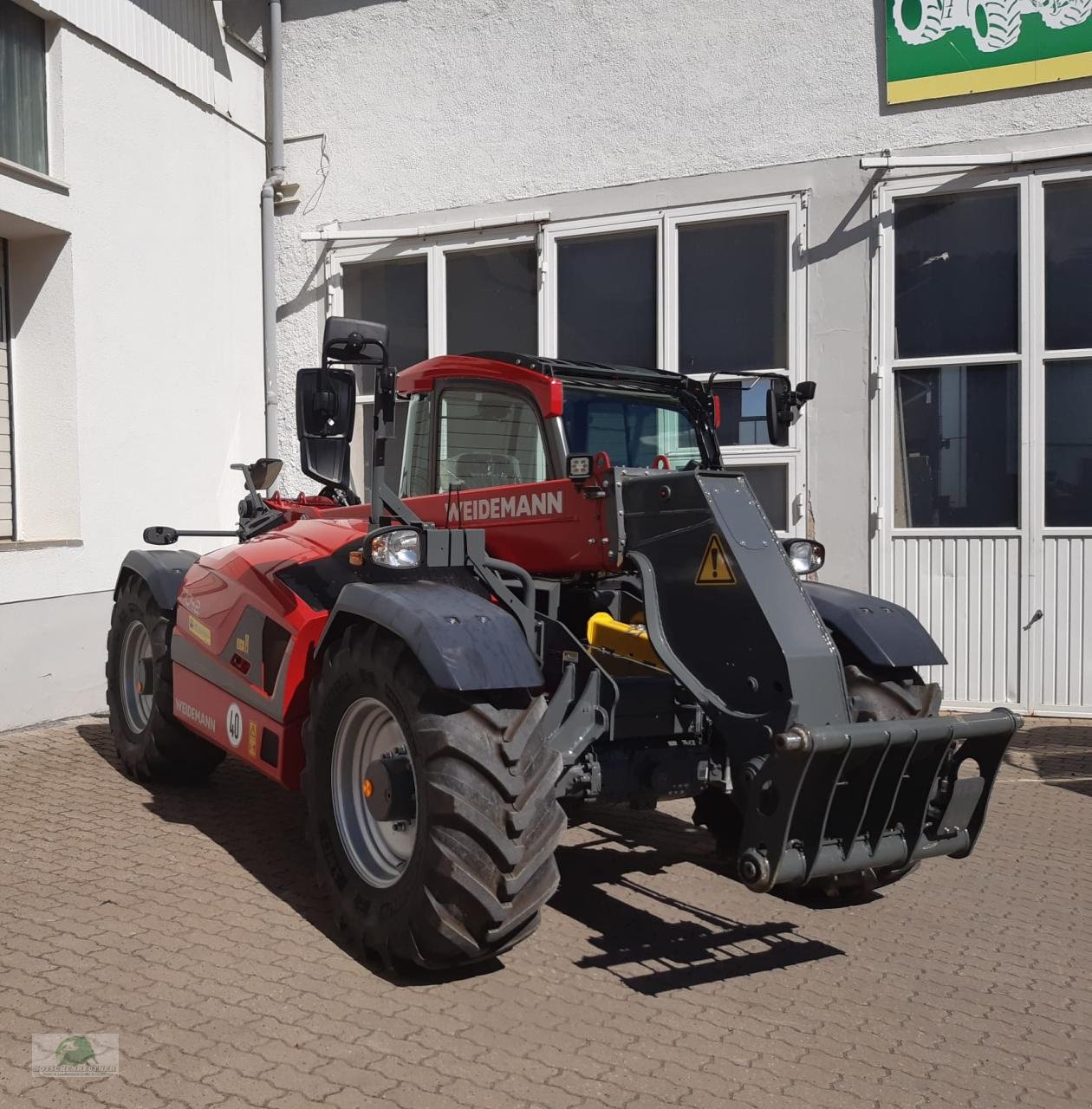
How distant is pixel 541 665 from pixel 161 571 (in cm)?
321

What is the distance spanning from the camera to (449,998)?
3957mm

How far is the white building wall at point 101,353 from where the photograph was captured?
8531 mm

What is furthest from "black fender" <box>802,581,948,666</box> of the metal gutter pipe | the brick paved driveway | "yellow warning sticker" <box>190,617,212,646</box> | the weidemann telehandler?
the metal gutter pipe

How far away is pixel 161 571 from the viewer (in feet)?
22.0

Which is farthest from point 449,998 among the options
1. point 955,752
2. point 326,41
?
point 326,41

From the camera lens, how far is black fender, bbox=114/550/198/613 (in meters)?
6.54

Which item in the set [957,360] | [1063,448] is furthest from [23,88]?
[1063,448]

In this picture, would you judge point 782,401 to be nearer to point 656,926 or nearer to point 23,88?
point 656,926

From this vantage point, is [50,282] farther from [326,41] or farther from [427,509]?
[427,509]

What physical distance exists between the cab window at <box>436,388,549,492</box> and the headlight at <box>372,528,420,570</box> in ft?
1.81

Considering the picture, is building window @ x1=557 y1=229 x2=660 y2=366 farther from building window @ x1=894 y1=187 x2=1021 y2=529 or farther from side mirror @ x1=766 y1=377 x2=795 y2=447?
side mirror @ x1=766 y1=377 x2=795 y2=447

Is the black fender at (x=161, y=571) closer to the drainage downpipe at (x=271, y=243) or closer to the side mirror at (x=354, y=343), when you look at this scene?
the side mirror at (x=354, y=343)

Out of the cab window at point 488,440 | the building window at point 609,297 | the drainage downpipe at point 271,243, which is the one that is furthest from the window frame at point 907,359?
the drainage downpipe at point 271,243
